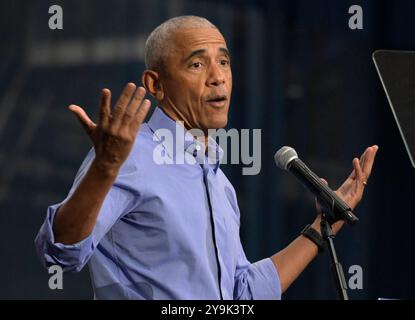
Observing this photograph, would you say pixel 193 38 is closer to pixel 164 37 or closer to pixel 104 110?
pixel 164 37

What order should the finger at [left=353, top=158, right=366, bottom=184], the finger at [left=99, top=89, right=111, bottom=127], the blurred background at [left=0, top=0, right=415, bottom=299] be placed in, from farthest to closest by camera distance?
the blurred background at [left=0, top=0, right=415, bottom=299] < the finger at [left=353, top=158, right=366, bottom=184] < the finger at [left=99, top=89, right=111, bottom=127]

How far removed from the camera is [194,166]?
1664 millimetres

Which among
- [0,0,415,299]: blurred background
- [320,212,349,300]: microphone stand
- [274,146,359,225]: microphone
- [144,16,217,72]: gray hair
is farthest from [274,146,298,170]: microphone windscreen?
[0,0,415,299]: blurred background

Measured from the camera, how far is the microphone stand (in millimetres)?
1405

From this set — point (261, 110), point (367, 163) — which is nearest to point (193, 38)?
point (367, 163)

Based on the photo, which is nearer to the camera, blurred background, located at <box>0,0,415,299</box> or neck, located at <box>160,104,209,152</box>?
neck, located at <box>160,104,209,152</box>

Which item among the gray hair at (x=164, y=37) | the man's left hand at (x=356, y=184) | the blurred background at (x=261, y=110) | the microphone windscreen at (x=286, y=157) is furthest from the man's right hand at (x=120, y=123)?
the blurred background at (x=261, y=110)

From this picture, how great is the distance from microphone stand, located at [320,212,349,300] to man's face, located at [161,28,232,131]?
31 cm

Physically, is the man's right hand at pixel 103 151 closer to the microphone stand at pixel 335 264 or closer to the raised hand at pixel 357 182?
the microphone stand at pixel 335 264

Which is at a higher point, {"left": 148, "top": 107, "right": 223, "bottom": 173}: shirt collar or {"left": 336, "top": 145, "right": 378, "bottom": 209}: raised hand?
{"left": 148, "top": 107, "right": 223, "bottom": 173}: shirt collar

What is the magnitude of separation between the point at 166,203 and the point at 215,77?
0.29m

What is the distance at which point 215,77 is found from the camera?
1.70 metres

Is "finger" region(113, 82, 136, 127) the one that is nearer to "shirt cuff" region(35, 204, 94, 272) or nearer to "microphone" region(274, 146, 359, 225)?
"shirt cuff" region(35, 204, 94, 272)
